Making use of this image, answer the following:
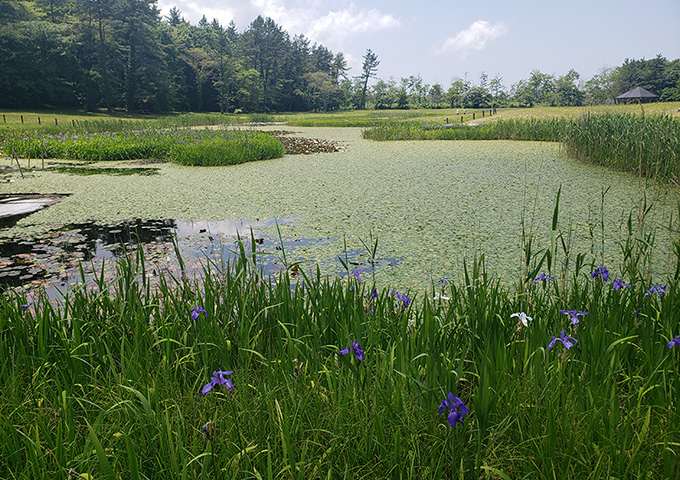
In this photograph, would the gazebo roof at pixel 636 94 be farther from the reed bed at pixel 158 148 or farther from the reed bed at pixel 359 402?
the reed bed at pixel 359 402

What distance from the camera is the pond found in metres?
3.15

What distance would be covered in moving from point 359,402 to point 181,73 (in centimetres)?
3703

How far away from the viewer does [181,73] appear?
110 ft

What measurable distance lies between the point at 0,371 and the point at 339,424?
1.14 metres

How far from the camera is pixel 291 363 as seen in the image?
52.7 inches

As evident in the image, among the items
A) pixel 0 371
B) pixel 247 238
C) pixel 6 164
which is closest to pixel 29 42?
pixel 6 164

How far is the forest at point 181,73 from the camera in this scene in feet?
80.9

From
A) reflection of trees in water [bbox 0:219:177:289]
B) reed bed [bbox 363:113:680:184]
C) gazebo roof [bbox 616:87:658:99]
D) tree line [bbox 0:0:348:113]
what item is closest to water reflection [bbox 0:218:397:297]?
reflection of trees in water [bbox 0:219:177:289]

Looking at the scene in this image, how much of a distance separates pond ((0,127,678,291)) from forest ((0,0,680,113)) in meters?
13.1

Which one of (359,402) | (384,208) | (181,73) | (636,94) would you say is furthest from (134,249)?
(181,73)

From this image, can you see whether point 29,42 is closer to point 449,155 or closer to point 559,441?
point 449,155

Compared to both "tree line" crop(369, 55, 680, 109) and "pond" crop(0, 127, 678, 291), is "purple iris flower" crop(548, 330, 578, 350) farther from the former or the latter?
"tree line" crop(369, 55, 680, 109)

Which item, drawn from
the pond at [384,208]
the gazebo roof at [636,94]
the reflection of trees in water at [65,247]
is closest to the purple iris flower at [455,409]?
the pond at [384,208]

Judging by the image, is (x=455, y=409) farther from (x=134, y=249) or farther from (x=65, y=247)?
(x=65, y=247)
